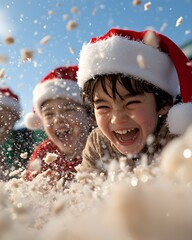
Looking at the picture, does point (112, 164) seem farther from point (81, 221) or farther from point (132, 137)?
point (81, 221)

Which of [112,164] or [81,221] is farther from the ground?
[112,164]

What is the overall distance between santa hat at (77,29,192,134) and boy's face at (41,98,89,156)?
60 cm

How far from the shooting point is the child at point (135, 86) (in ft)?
4.75

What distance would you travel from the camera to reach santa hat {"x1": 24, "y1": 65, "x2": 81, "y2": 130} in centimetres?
233

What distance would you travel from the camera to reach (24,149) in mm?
3525

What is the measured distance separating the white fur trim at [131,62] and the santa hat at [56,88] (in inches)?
28.9

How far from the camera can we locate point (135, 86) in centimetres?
146

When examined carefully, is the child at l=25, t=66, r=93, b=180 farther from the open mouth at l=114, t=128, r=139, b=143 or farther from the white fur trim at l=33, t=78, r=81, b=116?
the open mouth at l=114, t=128, r=139, b=143

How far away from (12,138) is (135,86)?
229 cm

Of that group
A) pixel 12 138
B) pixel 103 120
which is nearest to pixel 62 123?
pixel 103 120

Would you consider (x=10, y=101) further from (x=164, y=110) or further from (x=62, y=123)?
(x=164, y=110)

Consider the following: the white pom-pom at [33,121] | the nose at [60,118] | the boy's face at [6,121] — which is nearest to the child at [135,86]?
the nose at [60,118]

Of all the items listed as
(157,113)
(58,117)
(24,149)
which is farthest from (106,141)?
(24,149)

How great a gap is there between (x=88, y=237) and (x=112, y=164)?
3.79 ft
